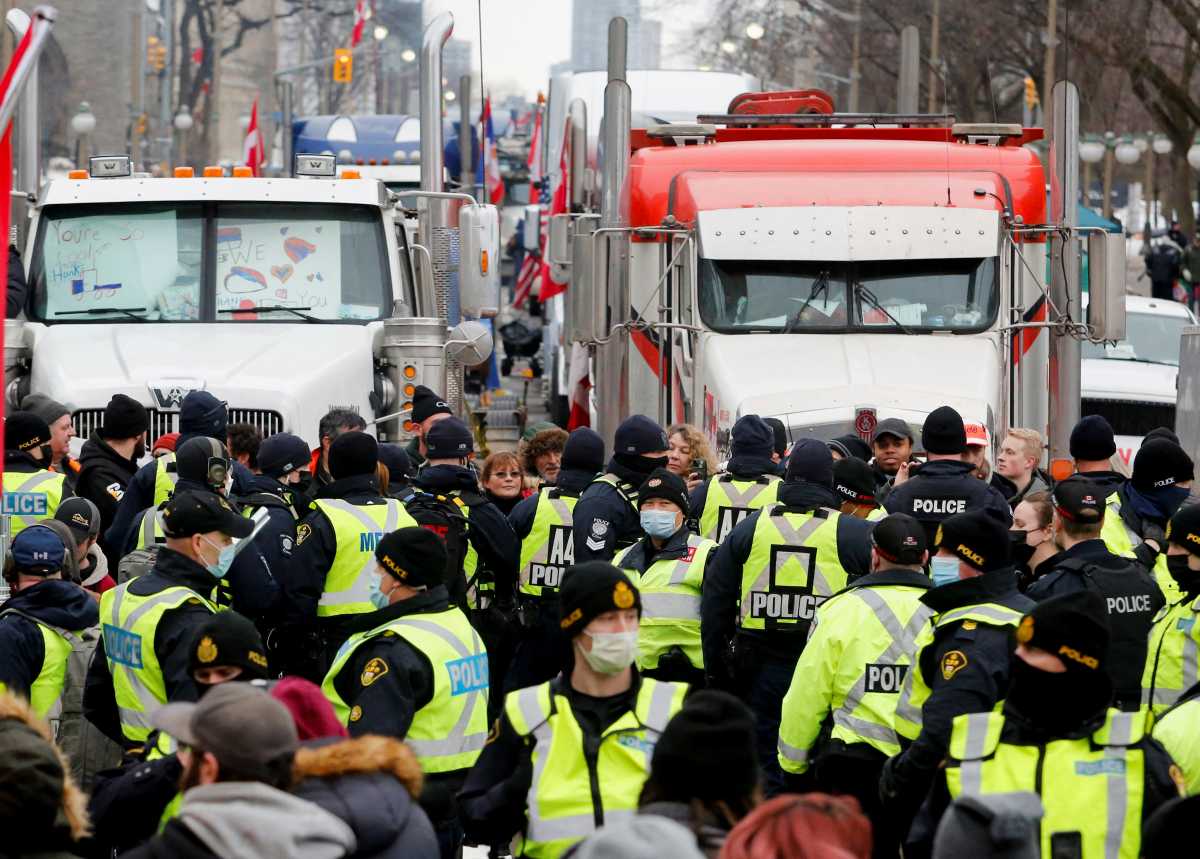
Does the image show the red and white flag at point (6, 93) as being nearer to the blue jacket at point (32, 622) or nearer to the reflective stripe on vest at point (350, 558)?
the blue jacket at point (32, 622)

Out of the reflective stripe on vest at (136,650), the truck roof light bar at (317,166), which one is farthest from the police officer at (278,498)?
the truck roof light bar at (317,166)

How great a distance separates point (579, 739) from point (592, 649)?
23cm

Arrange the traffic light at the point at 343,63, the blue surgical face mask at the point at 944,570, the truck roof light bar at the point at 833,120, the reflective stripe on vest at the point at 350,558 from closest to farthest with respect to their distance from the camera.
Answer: the blue surgical face mask at the point at 944,570, the reflective stripe on vest at the point at 350,558, the truck roof light bar at the point at 833,120, the traffic light at the point at 343,63

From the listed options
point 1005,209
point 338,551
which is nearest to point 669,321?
point 1005,209

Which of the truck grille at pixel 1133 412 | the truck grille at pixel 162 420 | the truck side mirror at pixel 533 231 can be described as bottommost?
the truck grille at pixel 1133 412

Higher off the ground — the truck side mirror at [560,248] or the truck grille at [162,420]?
the truck side mirror at [560,248]

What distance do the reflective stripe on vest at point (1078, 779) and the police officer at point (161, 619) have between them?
2211 millimetres

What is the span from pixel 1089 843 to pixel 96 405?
26.0 feet

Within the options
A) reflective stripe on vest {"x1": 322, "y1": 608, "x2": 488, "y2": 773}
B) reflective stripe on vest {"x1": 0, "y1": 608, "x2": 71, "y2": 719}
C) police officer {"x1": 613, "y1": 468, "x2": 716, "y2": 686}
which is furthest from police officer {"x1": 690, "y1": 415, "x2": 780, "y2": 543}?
reflective stripe on vest {"x1": 0, "y1": 608, "x2": 71, "y2": 719}

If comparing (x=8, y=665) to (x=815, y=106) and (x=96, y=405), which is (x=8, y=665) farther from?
(x=815, y=106)

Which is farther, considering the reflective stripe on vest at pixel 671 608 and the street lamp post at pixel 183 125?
the street lamp post at pixel 183 125

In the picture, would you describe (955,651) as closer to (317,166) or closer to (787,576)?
(787,576)

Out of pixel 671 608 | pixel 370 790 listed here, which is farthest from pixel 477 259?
pixel 370 790

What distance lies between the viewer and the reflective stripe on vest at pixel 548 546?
29.4 feet
